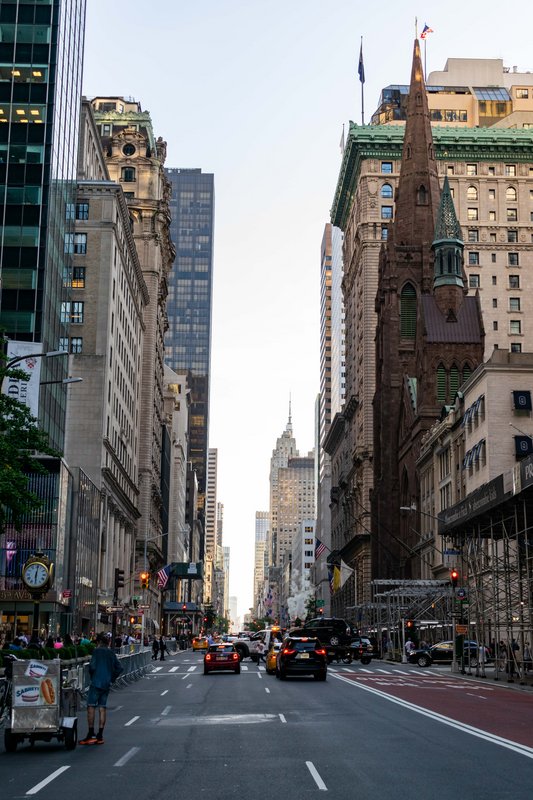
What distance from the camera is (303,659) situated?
38.8 m

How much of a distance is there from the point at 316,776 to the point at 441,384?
81171mm

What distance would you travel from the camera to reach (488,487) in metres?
42.1

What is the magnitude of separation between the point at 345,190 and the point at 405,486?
52261 millimetres

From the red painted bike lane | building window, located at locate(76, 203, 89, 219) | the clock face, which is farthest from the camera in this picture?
building window, located at locate(76, 203, 89, 219)

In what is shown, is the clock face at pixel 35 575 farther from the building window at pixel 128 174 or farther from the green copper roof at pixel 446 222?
the building window at pixel 128 174

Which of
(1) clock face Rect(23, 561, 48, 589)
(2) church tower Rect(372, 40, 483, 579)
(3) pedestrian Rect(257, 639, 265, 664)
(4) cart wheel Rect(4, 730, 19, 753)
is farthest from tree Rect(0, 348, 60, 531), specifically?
(2) church tower Rect(372, 40, 483, 579)

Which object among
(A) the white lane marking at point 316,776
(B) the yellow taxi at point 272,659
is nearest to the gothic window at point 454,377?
(B) the yellow taxi at point 272,659

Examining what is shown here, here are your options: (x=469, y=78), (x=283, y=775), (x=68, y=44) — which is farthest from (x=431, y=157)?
(x=283, y=775)

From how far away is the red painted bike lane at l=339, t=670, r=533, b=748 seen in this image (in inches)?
858

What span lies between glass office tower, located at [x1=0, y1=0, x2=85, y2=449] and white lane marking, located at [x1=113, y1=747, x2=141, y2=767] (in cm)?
4391

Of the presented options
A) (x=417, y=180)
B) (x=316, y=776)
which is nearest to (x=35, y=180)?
(x=316, y=776)

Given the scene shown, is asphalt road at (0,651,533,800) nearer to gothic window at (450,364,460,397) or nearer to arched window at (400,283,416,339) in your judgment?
gothic window at (450,364,460,397)

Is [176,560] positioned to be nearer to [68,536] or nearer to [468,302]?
[468,302]

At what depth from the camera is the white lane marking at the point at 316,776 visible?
13250mm
